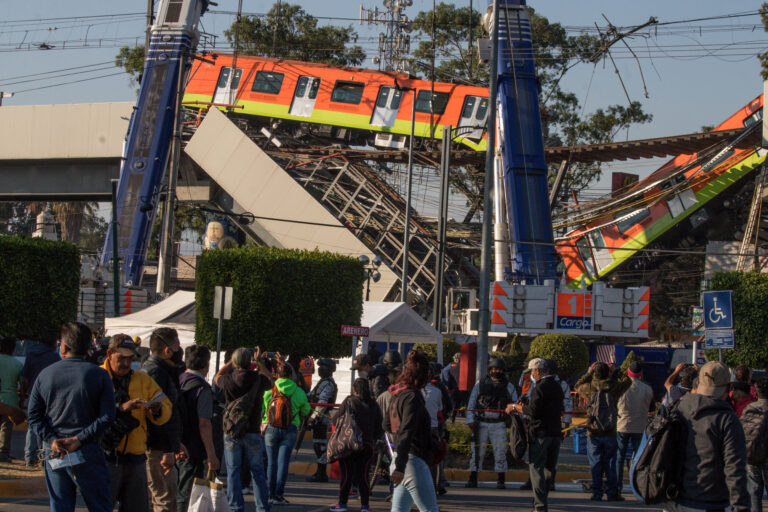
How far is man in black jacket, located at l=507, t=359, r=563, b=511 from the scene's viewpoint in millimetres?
9977

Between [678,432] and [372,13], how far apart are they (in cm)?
5018

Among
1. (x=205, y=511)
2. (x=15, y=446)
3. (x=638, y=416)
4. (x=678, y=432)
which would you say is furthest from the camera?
(x=15, y=446)

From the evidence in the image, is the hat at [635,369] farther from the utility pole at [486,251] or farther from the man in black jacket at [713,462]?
the utility pole at [486,251]

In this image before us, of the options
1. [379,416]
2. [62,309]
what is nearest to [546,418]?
[379,416]

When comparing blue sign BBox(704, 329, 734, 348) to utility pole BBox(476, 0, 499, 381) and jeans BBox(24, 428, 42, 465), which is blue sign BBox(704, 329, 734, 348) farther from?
jeans BBox(24, 428, 42, 465)

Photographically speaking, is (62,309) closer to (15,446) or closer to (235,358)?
(15,446)

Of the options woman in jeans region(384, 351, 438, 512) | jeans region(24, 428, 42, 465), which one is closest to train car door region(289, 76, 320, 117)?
jeans region(24, 428, 42, 465)

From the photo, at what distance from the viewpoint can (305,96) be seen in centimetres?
4497

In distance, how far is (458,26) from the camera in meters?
51.8

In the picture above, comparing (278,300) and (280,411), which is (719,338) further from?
(278,300)

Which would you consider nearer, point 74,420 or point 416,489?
point 74,420

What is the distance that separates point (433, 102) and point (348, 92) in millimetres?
3957

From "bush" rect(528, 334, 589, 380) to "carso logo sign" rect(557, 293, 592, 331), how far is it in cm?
404

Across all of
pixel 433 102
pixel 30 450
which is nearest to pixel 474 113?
pixel 433 102
